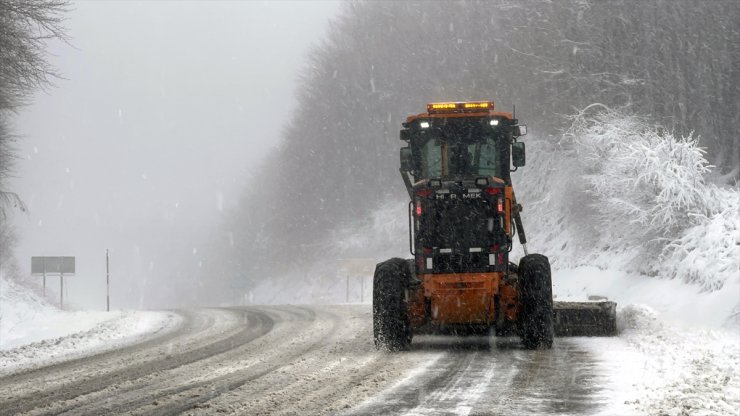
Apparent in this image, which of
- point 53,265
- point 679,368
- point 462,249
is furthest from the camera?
point 53,265

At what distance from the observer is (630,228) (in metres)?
21.0

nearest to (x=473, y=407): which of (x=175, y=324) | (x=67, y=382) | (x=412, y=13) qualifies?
(x=67, y=382)

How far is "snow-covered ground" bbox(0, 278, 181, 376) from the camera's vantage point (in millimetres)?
12859

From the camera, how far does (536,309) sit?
11516mm

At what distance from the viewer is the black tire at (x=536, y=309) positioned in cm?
1152

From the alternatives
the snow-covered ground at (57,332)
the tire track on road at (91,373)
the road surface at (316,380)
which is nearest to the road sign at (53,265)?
the snow-covered ground at (57,332)

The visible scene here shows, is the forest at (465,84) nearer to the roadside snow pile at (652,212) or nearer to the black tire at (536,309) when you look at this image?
the roadside snow pile at (652,212)

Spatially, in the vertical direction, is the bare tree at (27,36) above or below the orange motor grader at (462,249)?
above

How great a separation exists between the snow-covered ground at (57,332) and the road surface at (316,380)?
821 millimetres

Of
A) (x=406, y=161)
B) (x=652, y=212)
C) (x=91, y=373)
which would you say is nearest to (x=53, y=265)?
(x=652, y=212)

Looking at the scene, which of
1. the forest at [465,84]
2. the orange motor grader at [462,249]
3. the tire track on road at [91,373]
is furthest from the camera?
the forest at [465,84]

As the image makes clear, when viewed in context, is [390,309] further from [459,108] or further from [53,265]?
[53,265]

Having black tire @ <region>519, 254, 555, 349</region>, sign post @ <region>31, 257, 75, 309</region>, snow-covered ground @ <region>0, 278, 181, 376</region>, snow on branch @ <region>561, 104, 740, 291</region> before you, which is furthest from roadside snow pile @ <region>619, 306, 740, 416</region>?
sign post @ <region>31, 257, 75, 309</region>

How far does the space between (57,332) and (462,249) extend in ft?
29.1
